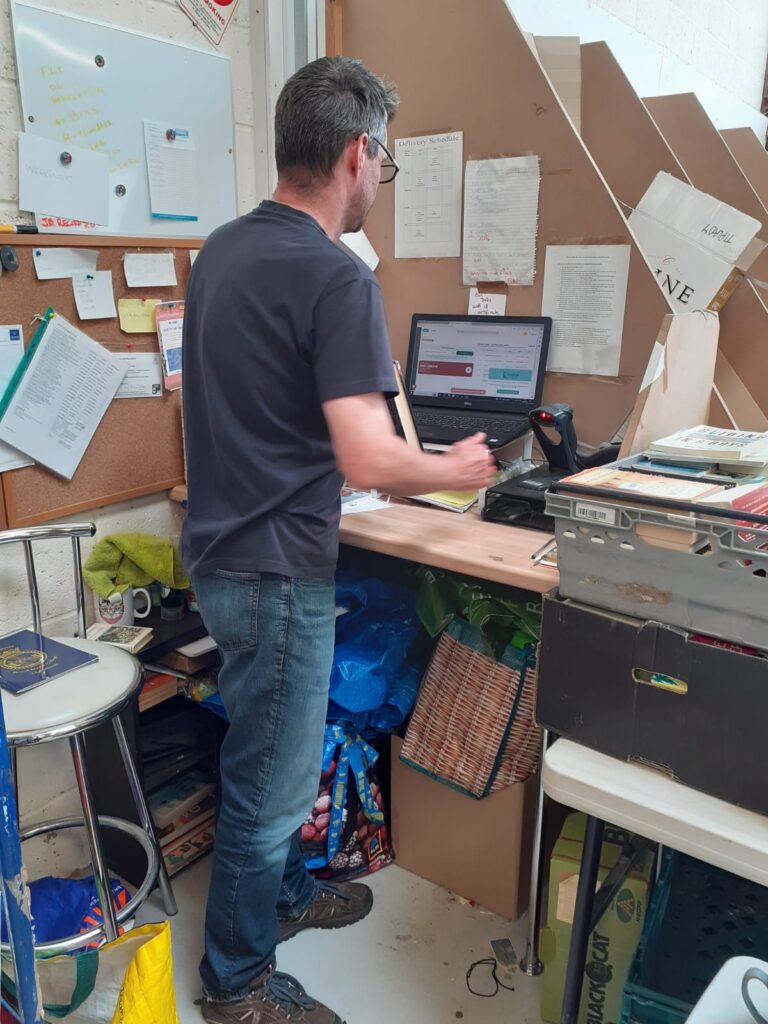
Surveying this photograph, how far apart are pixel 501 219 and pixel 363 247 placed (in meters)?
0.39

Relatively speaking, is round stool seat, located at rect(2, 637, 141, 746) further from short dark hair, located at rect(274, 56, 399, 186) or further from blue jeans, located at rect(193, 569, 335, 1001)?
short dark hair, located at rect(274, 56, 399, 186)

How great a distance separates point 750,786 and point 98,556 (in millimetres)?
1356

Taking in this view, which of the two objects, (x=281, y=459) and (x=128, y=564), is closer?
(x=281, y=459)

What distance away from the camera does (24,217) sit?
156cm

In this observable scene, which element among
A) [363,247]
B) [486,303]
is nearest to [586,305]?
[486,303]

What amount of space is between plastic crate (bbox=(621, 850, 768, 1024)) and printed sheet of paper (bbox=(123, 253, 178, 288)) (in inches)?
61.2

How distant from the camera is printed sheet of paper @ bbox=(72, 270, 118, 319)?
1.65m

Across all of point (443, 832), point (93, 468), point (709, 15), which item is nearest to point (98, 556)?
point (93, 468)

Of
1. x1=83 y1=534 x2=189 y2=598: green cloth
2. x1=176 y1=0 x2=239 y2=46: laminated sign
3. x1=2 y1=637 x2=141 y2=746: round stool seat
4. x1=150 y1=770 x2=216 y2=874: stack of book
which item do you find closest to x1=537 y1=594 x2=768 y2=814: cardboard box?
x1=2 y1=637 x2=141 y2=746: round stool seat

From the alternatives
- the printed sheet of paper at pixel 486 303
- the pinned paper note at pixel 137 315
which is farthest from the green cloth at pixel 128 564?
the printed sheet of paper at pixel 486 303

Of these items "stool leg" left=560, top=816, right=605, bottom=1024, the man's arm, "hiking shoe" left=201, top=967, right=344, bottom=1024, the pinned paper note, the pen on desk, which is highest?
the pen on desk

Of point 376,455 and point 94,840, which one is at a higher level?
point 376,455

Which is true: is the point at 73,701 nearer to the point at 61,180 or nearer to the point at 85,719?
the point at 85,719

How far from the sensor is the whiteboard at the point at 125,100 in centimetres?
153
